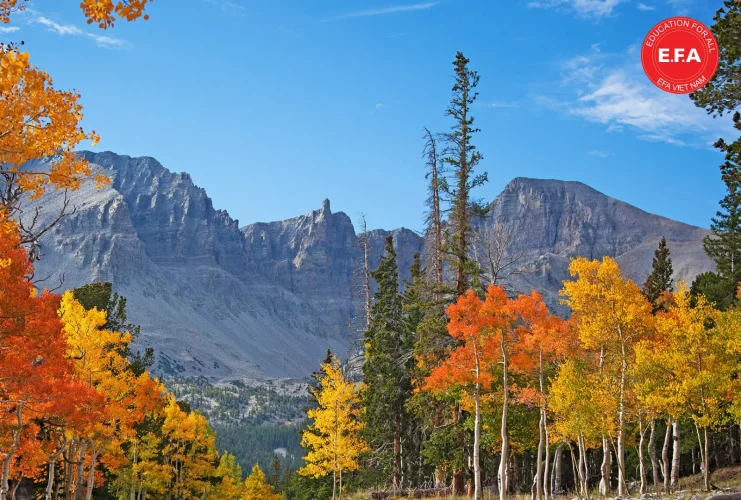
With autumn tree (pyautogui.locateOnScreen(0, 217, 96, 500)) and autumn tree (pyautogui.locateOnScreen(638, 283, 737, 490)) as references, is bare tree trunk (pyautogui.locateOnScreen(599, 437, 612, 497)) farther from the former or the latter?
autumn tree (pyautogui.locateOnScreen(0, 217, 96, 500))

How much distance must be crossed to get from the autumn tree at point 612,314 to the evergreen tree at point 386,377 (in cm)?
1400

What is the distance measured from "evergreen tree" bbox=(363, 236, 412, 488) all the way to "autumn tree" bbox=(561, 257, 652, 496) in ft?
45.9

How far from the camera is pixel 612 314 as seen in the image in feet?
83.8

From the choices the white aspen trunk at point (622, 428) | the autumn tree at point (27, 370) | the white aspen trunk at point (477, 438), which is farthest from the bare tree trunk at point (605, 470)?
the autumn tree at point (27, 370)

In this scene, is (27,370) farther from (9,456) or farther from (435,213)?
(435,213)

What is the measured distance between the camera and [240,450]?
175000mm

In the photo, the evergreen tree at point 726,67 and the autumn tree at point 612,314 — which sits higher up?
the evergreen tree at point 726,67

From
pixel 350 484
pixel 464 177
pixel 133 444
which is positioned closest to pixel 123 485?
pixel 133 444

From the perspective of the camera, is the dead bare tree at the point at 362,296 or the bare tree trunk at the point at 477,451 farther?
the dead bare tree at the point at 362,296

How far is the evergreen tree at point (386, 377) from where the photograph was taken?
126 ft

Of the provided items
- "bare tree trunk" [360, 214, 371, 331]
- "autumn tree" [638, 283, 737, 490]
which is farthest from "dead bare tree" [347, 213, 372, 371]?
"autumn tree" [638, 283, 737, 490]

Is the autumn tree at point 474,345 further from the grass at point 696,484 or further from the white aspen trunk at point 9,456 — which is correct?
the white aspen trunk at point 9,456

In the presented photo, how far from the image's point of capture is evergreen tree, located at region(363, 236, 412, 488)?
3844 centimetres

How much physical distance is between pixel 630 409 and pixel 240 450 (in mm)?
164482
